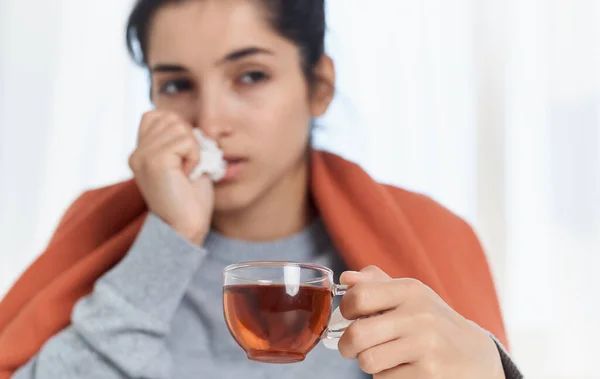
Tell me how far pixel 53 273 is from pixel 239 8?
505mm

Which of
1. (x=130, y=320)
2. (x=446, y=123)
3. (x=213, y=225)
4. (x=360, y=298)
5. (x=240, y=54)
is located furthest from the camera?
(x=446, y=123)

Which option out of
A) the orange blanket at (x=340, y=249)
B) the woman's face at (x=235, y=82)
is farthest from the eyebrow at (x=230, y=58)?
the orange blanket at (x=340, y=249)

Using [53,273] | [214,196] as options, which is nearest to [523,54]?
[214,196]

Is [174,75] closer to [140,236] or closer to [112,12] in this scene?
[140,236]

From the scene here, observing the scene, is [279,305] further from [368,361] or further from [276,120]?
[276,120]

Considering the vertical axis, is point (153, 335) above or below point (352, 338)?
below

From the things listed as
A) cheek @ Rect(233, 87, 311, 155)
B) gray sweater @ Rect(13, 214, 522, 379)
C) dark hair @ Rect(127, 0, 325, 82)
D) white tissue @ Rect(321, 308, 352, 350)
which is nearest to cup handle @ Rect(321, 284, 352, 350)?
white tissue @ Rect(321, 308, 352, 350)

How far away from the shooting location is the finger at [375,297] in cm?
56

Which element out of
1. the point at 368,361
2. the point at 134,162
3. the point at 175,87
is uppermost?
the point at 175,87

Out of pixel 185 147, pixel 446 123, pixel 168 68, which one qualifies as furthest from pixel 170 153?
pixel 446 123

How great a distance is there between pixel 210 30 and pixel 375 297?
0.52 meters

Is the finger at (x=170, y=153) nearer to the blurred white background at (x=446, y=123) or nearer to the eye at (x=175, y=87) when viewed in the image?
the eye at (x=175, y=87)

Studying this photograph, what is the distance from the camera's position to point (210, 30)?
94 cm

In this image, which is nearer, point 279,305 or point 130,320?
point 279,305
